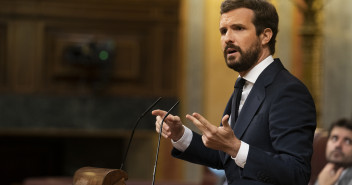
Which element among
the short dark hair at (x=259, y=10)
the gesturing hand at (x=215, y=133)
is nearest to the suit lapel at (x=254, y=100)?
the short dark hair at (x=259, y=10)

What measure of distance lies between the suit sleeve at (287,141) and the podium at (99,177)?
376mm

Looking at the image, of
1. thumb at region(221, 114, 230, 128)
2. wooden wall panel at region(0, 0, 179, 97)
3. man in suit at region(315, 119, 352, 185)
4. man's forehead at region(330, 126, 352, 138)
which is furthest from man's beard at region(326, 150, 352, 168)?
wooden wall panel at region(0, 0, 179, 97)

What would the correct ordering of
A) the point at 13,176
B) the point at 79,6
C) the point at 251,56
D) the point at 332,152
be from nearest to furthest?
the point at 251,56, the point at 332,152, the point at 79,6, the point at 13,176

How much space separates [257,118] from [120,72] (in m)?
5.02

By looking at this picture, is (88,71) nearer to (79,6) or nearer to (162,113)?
(79,6)

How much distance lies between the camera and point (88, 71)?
7.05m

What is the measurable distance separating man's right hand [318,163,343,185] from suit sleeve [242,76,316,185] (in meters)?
1.95

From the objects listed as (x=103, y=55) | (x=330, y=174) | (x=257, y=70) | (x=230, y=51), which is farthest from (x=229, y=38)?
(x=103, y=55)

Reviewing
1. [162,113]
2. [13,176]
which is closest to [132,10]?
[13,176]

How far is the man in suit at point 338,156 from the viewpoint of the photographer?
13.1ft

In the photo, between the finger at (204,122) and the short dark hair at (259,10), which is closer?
the finger at (204,122)

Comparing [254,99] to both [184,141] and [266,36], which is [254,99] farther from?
[184,141]

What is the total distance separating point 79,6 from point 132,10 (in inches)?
21.2

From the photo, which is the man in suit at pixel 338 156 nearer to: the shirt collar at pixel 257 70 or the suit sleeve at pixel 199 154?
the suit sleeve at pixel 199 154
